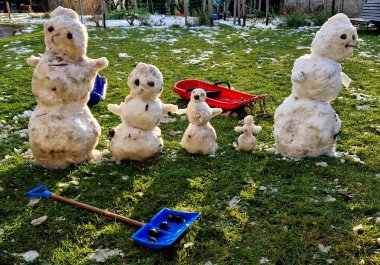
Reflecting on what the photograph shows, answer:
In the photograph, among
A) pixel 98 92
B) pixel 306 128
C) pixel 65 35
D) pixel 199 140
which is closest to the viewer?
pixel 65 35

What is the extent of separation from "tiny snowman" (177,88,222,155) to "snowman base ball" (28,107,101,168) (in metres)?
1.16

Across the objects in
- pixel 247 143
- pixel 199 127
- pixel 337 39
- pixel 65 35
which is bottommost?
pixel 247 143

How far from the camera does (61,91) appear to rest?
4320 mm

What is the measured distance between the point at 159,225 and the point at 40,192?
4.53 feet

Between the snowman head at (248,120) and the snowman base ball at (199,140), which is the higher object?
the snowman head at (248,120)

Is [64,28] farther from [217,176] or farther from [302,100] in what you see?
[302,100]

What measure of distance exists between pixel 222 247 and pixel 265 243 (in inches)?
14.4

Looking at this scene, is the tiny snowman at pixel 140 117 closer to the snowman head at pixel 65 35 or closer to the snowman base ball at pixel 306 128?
the snowman head at pixel 65 35

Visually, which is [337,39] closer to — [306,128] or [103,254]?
[306,128]

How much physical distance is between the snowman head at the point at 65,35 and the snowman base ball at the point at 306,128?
2.54 meters

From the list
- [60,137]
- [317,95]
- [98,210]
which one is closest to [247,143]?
[317,95]

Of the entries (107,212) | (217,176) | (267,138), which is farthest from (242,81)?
(107,212)

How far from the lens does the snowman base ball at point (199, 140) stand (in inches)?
189

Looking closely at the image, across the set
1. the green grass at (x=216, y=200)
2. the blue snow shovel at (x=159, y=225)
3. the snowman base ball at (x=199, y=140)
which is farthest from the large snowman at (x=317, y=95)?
the blue snow shovel at (x=159, y=225)
